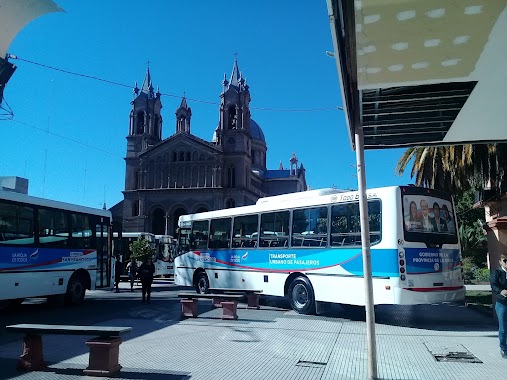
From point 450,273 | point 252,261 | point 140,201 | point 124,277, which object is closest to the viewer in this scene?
point 450,273

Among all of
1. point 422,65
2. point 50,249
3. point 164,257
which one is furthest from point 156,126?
point 422,65

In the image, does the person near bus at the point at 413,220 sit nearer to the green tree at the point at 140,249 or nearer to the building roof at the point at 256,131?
the green tree at the point at 140,249

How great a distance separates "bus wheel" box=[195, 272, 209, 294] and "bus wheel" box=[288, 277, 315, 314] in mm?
4348

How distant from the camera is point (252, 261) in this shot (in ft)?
45.8

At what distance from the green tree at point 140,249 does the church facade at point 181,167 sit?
36045 mm

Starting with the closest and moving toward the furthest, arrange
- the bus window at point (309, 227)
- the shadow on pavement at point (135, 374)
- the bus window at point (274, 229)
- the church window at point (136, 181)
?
the shadow on pavement at point (135, 374) < the bus window at point (309, 227) < the bus window at point (274, 229) < the church window at point (136, 181)

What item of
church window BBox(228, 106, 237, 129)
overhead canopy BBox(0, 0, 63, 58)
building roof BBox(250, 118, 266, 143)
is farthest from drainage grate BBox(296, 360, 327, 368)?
building roof BBox(250, 118, 266, 143)

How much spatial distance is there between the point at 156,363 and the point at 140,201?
214ft

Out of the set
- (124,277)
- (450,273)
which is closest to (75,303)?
(450,273)

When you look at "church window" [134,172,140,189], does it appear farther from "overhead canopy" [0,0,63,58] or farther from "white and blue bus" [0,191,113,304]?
"white and blue bus" [0,191,113,304]

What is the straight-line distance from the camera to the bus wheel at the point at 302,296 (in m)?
11.9

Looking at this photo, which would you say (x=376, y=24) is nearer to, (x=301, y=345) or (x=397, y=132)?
(x=397, y=132)

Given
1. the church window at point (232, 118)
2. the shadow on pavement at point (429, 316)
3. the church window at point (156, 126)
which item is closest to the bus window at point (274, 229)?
the shadow on pavement at point (429, 316)

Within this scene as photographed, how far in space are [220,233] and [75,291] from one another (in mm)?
5140
